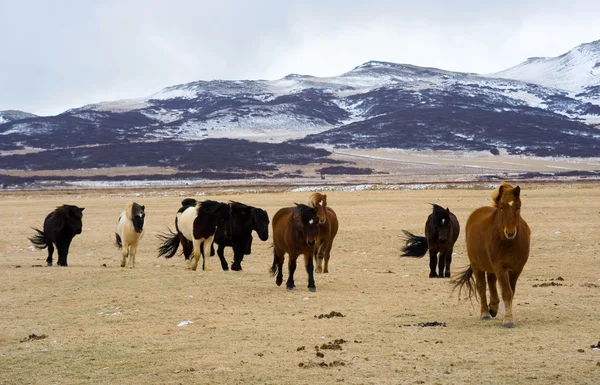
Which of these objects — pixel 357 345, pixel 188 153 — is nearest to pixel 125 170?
pixel 188 153

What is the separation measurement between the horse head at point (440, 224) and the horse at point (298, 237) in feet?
10.8

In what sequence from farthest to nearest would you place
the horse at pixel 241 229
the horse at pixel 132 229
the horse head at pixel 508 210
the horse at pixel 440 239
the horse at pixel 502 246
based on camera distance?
the horse at pixel 132 229, the horse at pixel 241 229, the horse at pixel 440 239, the horse at pixel 502 246, the horse head at pixel 508 210

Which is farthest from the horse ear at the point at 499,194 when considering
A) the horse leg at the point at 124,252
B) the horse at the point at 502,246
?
the horse leg at the point at 124,252

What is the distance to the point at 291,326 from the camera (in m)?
10.5

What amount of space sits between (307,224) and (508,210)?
5110 millimetres

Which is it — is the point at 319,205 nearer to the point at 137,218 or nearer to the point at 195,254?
the point at 195,254

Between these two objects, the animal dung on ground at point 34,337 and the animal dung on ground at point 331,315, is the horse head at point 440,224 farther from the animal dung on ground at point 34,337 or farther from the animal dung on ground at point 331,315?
the animal dung on ground at point 34,337

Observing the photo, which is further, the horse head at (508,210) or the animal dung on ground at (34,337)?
the animal dung on ground at (34,337)

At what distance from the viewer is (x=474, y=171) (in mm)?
112562

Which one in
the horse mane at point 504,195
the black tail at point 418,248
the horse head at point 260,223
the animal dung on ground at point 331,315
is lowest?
the animal dung on ground at point 331,315

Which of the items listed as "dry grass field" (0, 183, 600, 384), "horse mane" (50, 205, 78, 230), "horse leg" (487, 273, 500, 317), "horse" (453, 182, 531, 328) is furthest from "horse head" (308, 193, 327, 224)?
"horse mane" (50, 205, 78, 230)

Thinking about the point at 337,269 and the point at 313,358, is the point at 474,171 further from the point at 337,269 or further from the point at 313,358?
the point at 313,358

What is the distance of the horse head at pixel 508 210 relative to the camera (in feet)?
31.0

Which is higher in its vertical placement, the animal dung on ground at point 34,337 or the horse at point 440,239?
the horse at point 440,239
